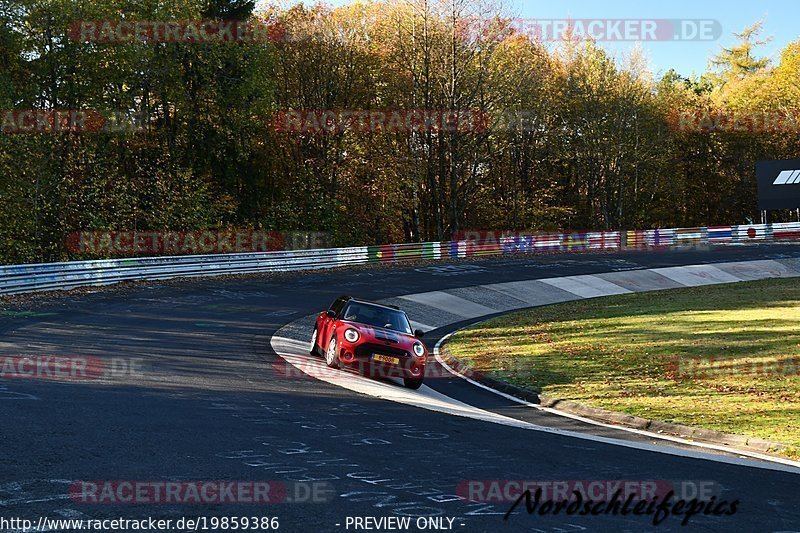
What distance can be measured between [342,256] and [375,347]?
999 inches

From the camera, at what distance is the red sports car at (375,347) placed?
51.0 ft

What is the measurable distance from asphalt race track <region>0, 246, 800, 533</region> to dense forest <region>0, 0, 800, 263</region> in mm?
24356

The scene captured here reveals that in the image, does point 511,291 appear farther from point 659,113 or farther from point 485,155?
point 659,113

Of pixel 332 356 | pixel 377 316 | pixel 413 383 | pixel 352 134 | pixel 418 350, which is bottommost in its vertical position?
pixel 413 383

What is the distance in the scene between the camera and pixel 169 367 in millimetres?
14461

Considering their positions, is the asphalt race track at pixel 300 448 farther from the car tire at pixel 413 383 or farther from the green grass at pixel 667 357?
the green grass at pixel 667 357

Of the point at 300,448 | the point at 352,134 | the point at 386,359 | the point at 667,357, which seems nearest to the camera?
the point at 300,448

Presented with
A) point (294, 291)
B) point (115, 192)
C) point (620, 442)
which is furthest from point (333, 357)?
point (115, 192)

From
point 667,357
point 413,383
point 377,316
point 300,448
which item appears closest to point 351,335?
point 377,316

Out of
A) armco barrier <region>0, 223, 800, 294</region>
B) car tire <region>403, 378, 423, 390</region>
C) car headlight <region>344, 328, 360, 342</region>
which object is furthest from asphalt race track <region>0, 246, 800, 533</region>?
armco barrier <region>0, 223, 800, 294</region>

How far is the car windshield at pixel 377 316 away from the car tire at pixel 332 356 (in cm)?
63

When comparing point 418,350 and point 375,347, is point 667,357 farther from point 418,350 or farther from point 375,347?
point 375,347

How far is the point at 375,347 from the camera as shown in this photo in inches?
618

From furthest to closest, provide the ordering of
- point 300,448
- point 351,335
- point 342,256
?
1. point 342,256
2. point 351,335
3. point 300,448
